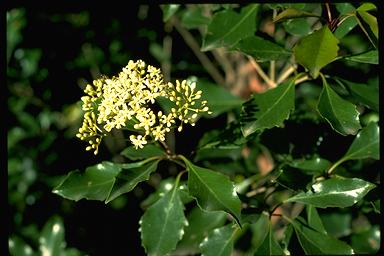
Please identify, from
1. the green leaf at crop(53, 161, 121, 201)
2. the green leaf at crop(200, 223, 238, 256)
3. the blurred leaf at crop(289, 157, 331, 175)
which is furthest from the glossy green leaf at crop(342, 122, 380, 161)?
the green leaf at crop(53, 161, 121, 201)

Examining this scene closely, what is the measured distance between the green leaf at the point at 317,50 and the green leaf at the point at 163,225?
55 cm

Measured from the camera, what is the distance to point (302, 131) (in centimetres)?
200

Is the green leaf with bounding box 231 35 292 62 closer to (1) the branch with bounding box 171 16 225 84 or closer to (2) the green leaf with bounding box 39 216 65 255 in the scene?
(2) the green leaf with bounding box 39 216 65 255

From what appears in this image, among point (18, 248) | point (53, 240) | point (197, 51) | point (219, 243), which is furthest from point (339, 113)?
point (197, 51)

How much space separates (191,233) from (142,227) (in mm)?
512

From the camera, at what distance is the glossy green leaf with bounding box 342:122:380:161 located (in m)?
1.81

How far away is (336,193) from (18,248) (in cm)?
127

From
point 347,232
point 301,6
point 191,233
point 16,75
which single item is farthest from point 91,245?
point 301,6

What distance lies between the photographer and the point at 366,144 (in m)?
1.82

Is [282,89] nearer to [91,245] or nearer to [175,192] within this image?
[175,192]

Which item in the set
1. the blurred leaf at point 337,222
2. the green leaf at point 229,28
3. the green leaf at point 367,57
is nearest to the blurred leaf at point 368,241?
the blurred leaf at point 337,222

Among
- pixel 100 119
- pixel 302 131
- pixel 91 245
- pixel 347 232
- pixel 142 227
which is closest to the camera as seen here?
pixel 100 119

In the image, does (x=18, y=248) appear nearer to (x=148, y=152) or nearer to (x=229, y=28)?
(x=148, y=152)

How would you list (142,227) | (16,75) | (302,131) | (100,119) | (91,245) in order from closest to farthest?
(100,119), (142,227), (302,131), (91,245), (16,75)
